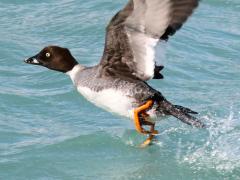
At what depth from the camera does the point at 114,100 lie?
865 centimetres

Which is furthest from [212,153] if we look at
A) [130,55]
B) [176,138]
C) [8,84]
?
[8,84]

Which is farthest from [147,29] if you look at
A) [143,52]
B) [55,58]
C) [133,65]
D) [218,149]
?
[218,149]

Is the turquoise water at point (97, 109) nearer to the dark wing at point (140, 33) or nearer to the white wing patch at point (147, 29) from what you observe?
the dark wing at point (140, 33)

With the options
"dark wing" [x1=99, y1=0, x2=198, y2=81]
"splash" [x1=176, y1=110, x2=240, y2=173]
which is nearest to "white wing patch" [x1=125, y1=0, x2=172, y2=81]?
"dark wing" [x1=99, y1=0, x2=198, y2=81]

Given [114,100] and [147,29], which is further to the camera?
[114,100]

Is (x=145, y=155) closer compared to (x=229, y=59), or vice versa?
(x=145, y=155)

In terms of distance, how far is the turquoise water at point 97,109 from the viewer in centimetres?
870

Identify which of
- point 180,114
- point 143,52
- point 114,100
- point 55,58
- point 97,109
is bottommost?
point 97,109

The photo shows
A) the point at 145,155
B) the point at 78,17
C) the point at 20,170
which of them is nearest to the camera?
the point at 20,170

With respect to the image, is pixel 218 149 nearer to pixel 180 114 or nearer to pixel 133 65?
pixel 180 114

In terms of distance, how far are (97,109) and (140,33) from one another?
2.74m

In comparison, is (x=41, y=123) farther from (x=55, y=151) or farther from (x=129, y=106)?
(x=129, y=106)

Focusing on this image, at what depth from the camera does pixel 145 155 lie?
909cm

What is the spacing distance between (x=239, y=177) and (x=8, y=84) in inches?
169
